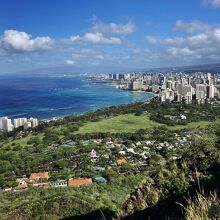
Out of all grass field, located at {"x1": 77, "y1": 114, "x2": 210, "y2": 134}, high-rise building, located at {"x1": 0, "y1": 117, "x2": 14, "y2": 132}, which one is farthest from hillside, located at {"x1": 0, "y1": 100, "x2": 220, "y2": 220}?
high-rise building, located at {"x1": 0, "y1": 117, "x2": 14, "y2": 132}

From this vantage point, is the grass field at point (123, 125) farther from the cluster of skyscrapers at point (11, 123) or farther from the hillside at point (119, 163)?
the cluster of skyscrapers at point (11, 123)

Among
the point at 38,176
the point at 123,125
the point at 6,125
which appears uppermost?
the point at 123,125

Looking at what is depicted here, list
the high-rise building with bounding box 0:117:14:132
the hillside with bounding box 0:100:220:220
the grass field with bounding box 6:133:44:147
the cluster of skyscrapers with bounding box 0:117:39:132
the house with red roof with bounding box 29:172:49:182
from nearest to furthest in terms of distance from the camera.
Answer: the hillside with bounding box 0:100:220:220, the house with red roof with bounding box 29:172:49:182, the grass field with bounding box 6:133:44:147, the cluster of skyscrapers with bounding box 0:117:39:132, the high-rise building with bounding box 0:117:14:132

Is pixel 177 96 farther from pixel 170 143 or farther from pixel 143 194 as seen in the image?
pixel 143 194

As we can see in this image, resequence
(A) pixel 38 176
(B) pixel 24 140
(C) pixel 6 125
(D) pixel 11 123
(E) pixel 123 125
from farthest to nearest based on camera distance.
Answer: (D) pixel 11 123 < (C) pixel 6 125 < (E) pixel 123 125 < (B) pixel 24 140 < (A) pixel 38 176

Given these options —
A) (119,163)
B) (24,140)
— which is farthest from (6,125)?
(119,163)

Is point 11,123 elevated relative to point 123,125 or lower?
lower

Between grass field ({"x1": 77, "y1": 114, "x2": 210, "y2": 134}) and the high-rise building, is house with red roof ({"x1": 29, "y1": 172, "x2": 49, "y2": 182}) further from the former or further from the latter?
the high-rise building

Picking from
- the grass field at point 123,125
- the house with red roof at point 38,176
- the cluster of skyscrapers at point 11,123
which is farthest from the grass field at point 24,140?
the house with red roof at point 38,176

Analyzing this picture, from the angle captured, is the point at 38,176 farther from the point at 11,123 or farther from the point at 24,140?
the point at 11,123
